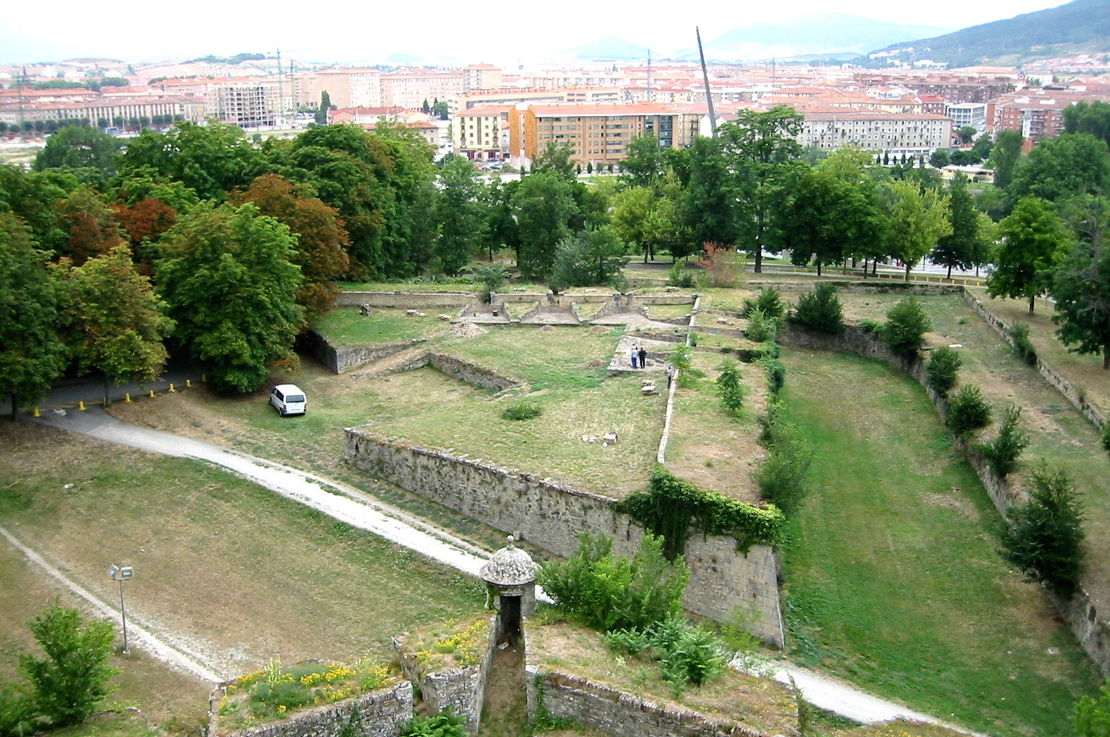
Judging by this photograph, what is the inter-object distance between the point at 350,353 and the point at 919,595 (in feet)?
67.5

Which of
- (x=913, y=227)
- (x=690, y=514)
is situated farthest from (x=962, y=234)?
(x=690, y=514)

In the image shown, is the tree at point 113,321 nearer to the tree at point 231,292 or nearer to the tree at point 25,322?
the tree at point 25,322

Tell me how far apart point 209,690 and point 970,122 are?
177597 millimetres

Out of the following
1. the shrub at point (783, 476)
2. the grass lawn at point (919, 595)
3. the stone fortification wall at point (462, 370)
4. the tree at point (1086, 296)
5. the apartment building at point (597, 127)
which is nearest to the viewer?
the grass lawn at point (919, 595)

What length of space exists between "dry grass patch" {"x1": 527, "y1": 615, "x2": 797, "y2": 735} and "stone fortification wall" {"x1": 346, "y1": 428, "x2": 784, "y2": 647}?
21.6 ft

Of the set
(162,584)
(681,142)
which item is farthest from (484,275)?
(681,142)

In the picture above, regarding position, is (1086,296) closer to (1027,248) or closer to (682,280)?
(1027,248)

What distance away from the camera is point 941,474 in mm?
28984

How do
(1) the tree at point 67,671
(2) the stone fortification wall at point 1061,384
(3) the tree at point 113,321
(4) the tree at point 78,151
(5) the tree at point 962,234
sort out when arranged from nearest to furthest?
(1) the tree at point 67,671 < (3) the tree at point 113,321 < (2) the stone fortification wall at point 1061,384 < (5) the tree at point 962,234 < (4) the tree at point 78,151

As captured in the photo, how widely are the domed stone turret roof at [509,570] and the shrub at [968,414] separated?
18.0 metres

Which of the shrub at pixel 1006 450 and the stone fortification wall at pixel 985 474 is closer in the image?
the stone fortification wall at pixel 985 474

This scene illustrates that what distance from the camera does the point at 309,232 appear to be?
37.7m

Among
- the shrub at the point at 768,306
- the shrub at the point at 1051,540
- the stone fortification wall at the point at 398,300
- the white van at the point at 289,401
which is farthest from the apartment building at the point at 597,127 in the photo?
the shrub at the point at 1051,540

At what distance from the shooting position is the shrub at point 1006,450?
26.3 meters
